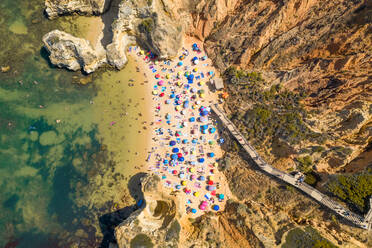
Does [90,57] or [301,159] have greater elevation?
[301,159]

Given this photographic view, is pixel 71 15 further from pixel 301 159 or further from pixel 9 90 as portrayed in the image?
pixel 301 159

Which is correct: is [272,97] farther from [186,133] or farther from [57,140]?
[57,140]

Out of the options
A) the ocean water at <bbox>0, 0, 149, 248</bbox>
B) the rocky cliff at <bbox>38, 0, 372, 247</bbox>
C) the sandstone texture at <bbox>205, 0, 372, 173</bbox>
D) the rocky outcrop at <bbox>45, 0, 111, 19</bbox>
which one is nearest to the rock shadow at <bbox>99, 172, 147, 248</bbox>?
the ocean water at <bbox>0, 0, 149, 248</bbox>

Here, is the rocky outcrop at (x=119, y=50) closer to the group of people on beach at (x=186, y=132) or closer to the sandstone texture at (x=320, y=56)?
the group of people on beach at (x=186, y=132)

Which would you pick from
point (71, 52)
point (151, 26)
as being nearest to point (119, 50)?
point (151, 26)

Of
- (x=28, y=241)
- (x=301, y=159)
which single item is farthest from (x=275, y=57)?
(x=28, y=241)

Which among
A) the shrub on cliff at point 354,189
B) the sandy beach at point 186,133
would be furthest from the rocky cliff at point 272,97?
the sandy beach at point 186,133
